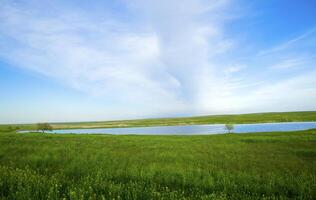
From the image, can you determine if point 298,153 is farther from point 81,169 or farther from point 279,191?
point 81,169

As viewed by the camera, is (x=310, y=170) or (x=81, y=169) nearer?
(x=81, y=169)

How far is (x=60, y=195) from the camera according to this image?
5.56 meters

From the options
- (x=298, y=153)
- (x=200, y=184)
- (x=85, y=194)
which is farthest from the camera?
(x=298, y=153)

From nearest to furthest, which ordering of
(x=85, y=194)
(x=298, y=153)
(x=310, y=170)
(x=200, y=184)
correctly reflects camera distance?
(x=85, y=194) → (x=200, y=184) → (x=310, y=170) → (x=298, y=153)

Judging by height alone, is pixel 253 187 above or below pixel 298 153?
above

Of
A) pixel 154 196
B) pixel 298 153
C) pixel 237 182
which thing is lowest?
pixel 298 153

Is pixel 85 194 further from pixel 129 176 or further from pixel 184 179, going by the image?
pixel 184 179

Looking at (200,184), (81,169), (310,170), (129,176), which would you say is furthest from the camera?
(310,170)

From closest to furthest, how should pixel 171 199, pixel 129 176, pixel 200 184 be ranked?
pixel 171 199
pixel 200 184
pixel 129 176

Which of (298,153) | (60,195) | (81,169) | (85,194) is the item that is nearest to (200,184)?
(85,194)

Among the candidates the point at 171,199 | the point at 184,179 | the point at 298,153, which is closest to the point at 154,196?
the point at 171,199

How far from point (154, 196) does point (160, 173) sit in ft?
11.2

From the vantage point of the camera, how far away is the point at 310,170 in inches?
399

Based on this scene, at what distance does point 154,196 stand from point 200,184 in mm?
2745
